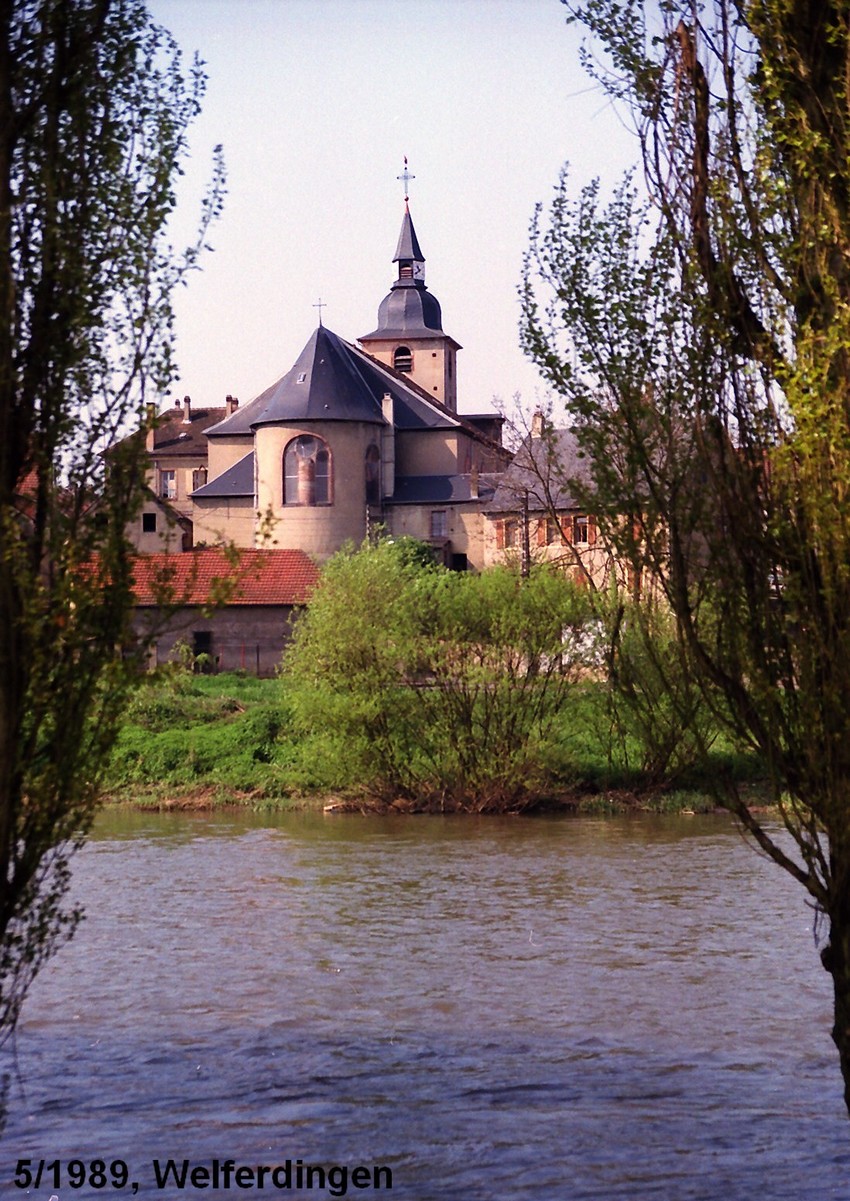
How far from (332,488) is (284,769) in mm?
35246

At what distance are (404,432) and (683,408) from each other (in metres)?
67.2

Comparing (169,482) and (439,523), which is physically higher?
(169,482)

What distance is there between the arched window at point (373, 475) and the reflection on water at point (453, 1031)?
4841 cm

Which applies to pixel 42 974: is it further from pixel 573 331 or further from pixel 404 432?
pixel 404 432

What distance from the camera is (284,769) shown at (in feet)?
Result: 113

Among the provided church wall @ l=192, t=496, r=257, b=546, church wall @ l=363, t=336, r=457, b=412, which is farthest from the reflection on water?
church wall @ l=363, t=336, r=457, b=412

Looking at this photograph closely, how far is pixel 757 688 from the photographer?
788cm

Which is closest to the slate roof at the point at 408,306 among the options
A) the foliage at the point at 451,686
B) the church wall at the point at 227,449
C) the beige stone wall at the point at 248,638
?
the church wall at the point at 227,449

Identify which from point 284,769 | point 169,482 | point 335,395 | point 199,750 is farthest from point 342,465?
point 284,769

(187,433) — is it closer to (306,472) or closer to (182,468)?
(182,468)

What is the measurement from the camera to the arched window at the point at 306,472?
2694 inches

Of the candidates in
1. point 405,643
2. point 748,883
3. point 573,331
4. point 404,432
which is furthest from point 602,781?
point 404,432

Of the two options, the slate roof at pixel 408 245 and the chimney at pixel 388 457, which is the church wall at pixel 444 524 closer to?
the chimney at pixel 388 457

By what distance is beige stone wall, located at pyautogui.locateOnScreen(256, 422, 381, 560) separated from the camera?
2680 inches
